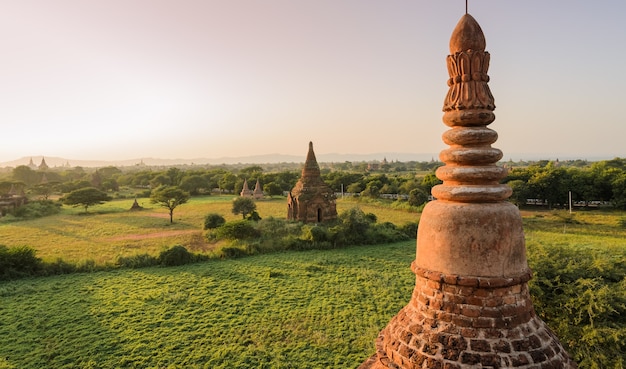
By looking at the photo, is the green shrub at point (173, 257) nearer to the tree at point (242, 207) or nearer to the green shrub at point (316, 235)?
the green shrub at point (316, 235)

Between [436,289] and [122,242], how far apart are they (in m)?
24.8

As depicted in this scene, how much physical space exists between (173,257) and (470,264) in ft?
58.7

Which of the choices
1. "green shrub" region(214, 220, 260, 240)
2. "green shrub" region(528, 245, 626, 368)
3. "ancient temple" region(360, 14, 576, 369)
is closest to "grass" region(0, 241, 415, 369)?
"green shrub" region(214, 220, 260, 240)

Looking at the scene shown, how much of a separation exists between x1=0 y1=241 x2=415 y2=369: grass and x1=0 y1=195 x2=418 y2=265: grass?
4186mm

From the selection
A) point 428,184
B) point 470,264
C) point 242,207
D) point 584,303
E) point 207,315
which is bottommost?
point 207,315

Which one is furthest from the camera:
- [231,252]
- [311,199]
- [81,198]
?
[81,198]

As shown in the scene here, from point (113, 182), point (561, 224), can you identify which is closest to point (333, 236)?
point (561, 224)

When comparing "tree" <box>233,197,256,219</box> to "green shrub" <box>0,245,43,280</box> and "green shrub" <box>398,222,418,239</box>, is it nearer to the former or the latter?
"green shrub" <box>398,222,418,239</box>

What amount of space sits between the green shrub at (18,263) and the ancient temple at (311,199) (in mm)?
14912

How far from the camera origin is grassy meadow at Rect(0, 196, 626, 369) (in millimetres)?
9227

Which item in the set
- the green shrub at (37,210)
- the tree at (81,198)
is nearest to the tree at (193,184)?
the tree at (81,198)

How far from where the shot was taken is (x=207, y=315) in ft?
39.8

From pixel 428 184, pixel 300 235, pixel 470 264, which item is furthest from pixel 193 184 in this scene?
pixel 470 264

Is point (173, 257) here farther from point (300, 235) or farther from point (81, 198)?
point (81, 198)
